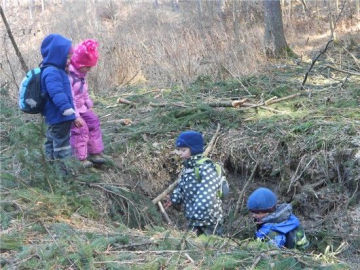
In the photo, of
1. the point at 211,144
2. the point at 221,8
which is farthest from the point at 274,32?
the point at 211,144

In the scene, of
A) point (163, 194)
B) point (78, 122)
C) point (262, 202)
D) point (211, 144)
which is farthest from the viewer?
point (211, 144)

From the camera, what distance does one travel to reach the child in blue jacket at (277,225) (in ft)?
14.7

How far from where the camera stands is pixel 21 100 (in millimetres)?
5145

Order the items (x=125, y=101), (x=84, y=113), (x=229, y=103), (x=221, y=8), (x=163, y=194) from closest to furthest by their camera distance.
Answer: (x=84, y=113)
(x=163, y=194)
(x=229, y=103)
(x=125, y=101)
(x=221, y=8)

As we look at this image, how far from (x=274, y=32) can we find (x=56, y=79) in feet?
26.2

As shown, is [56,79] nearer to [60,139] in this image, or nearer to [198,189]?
[60,139]

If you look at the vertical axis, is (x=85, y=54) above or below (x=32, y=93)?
above

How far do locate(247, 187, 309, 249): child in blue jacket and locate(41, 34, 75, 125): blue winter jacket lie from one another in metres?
2.13

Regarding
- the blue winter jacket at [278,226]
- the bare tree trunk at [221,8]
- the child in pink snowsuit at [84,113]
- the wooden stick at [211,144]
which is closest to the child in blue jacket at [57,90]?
the child in pink snowsuit at [84,113]

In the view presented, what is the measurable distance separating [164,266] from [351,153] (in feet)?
11.1

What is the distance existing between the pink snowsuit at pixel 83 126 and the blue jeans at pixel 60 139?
211mm

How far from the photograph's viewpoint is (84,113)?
19.0ft

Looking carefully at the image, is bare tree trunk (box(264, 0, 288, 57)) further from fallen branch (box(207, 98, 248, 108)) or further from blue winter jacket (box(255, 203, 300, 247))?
blue winter jacket (box(255, 203, 300, 247))

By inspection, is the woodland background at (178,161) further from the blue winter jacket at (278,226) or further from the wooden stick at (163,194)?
the blue winter jacket at (278,226)
